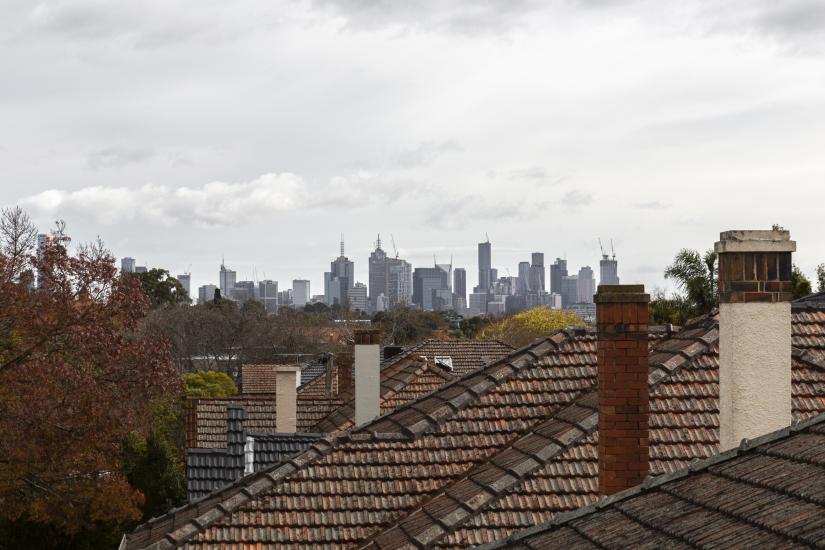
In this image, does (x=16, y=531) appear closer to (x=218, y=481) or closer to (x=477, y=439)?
(x=218, y=481)

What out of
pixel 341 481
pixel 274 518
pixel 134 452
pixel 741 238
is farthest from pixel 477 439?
pixel 134 452

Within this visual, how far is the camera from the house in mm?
8125

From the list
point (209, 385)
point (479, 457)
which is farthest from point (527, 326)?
point (479, 457)

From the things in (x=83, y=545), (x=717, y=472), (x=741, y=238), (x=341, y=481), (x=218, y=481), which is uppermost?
(x=741, y=238)

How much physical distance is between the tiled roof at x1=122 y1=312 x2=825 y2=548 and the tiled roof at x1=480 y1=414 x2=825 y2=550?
3.05m

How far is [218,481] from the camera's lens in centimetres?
1638

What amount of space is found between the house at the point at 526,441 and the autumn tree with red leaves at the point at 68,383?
425 inches

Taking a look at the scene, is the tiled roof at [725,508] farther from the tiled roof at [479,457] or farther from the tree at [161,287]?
the tree at [161,287]

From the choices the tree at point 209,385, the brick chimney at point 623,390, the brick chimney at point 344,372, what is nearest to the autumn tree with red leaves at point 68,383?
the brick chimney at point 344,372

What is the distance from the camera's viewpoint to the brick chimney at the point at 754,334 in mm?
7160

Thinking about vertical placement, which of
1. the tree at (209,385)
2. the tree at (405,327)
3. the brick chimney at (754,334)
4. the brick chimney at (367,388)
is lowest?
the tree at (209,385)

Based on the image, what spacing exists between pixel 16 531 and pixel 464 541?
2038 centimetres

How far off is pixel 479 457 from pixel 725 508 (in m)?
5.54

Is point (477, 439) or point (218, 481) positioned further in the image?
point (218, 481)
